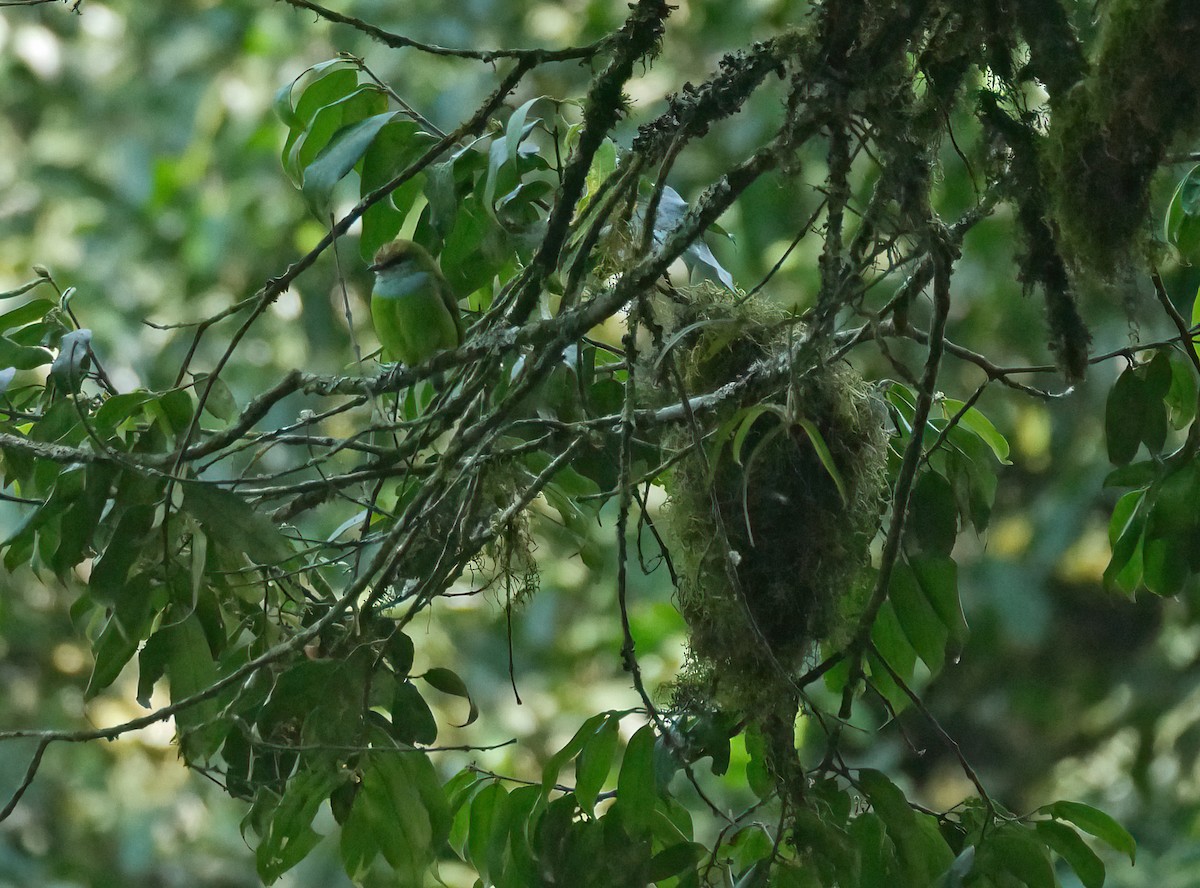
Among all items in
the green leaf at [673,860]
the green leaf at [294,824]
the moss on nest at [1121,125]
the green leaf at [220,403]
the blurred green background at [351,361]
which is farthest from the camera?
the blurred green background at [351,361]

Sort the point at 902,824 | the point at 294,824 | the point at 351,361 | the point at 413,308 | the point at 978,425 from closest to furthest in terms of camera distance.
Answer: the point at 294,824 < the point at 902,824 < the point at 978,425 < the point at 413,308 < the point at 351,361

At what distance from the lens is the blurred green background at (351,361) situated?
4.90 meters

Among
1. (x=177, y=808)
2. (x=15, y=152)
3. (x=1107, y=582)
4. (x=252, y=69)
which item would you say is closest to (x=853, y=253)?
(x=1107, y=582)

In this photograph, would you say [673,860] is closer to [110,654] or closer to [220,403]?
[110,654]

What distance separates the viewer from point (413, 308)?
2240 millimetres

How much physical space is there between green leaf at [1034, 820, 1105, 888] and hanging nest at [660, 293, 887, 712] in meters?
0.40

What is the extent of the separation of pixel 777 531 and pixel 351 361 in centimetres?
363

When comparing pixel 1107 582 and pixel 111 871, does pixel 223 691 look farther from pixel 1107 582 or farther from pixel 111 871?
pixel 111 871

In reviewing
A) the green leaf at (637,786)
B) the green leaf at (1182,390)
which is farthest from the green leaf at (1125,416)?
the green leaf at (637,786)

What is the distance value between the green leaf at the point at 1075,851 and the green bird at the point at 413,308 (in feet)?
3.87

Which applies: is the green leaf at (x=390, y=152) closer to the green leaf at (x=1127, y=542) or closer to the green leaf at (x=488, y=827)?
the green leaf at (x=488, y=827)

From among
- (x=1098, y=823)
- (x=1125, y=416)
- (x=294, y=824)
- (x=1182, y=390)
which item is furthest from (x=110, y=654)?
(x=1182, y=390)

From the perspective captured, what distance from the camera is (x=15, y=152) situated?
275 inches

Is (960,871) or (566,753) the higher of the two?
(566,753)
